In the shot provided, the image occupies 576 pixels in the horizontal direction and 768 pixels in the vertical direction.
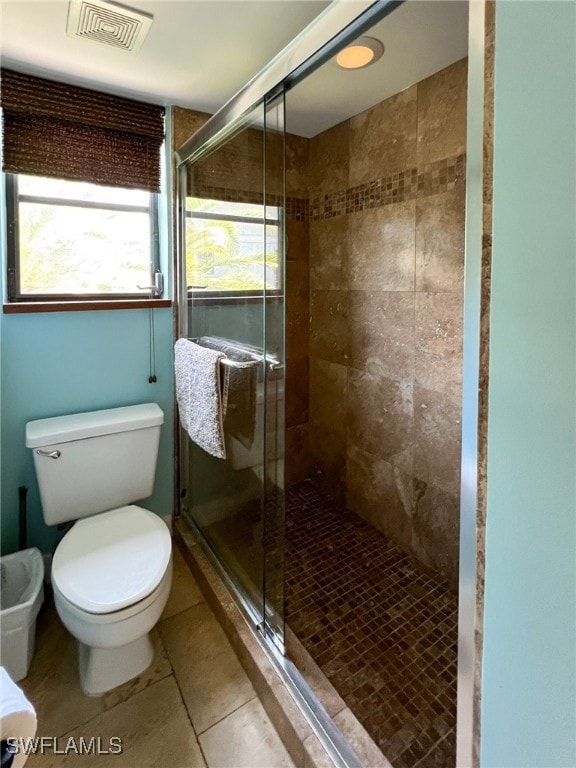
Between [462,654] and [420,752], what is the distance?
64cm

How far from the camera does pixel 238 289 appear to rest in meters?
1.65

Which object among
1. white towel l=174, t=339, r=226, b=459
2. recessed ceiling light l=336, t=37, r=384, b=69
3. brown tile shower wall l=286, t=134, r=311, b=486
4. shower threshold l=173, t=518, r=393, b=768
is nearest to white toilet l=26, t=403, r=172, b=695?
white towel l=174, t=339, r=226, b=459

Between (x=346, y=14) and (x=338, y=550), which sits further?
(x=338, y=550)

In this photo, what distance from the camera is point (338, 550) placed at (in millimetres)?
2080

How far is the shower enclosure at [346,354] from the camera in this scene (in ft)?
4.55

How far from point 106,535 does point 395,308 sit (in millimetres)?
1558

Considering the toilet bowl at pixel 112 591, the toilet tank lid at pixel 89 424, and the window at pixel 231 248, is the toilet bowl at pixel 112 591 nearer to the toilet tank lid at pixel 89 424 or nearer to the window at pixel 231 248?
the toilet tank lid at pixel 89 424

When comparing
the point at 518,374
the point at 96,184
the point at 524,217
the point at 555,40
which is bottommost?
the point at 518,374

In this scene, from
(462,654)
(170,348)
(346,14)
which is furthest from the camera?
A: (170,348)

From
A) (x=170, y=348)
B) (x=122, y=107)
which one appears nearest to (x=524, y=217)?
(x=170, y=348)

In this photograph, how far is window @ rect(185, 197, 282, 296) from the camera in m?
1.42

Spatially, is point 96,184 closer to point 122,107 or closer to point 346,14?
point 122,107

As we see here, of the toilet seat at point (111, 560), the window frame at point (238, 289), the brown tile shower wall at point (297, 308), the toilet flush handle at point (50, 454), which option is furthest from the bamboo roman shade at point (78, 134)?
the toilet seat at point (111, 560)

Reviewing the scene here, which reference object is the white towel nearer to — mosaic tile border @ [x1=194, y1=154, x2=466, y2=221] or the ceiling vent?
mosaic tile border @ [x1=194, y1=154, x2=466, y2=221]
